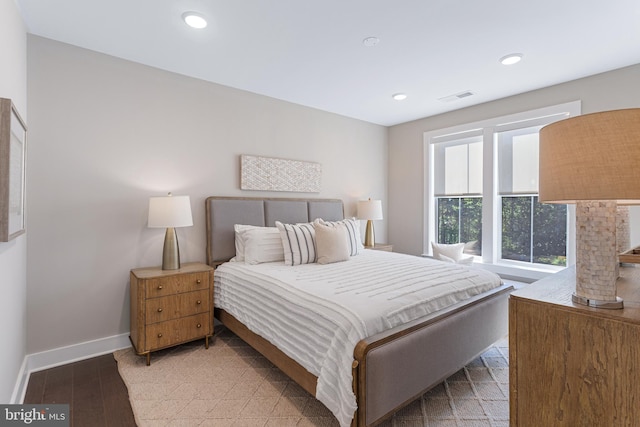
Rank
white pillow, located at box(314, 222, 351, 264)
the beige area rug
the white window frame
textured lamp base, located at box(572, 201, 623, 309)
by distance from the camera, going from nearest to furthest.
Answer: textured lamp base, located at box(572, 201, 623, 309) → the beige area rug → white pillow, located at box(314, 222, 351, 264) → the white window frame

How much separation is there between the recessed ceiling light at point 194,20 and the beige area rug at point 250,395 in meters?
2.56

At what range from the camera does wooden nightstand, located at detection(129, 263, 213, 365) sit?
2389 millimetres

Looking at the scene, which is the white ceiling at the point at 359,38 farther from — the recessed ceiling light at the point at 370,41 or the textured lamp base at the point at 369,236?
the textured lamp base at the point at 369,236

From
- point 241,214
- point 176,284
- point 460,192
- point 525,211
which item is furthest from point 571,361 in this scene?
point 460,192

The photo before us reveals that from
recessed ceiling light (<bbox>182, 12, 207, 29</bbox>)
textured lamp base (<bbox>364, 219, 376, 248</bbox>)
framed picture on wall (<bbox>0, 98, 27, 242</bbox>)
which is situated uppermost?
recessed ceiling light (<bbox>182, 12, 207, 29</bbox>)

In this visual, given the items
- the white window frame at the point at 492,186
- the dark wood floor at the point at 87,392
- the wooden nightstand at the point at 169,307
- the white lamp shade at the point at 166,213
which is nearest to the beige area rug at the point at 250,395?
the dark wood floor at the point at 87,392

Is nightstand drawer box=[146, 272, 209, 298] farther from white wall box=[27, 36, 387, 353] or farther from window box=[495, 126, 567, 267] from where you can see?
window box=[495, 126, 567, 267]

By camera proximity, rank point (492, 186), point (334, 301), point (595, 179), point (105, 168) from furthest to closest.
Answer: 1. point (492, 186)
2. point (105, 168)
3. point (334, 301)
4. point (595, 179)

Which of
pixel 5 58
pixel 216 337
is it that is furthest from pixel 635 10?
pixel 216 337

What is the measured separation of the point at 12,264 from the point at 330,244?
7.47ft

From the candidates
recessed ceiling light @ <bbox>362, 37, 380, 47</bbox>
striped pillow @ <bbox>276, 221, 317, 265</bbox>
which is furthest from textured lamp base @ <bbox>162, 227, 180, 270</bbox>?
recessed ceiling light @ <bbox>362, 37, 380, 47</bbox>

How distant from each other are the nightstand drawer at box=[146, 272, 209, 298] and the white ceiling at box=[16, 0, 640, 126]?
74.5 inches

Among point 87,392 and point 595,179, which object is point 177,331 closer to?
point 87,392

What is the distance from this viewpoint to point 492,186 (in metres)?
3.83
